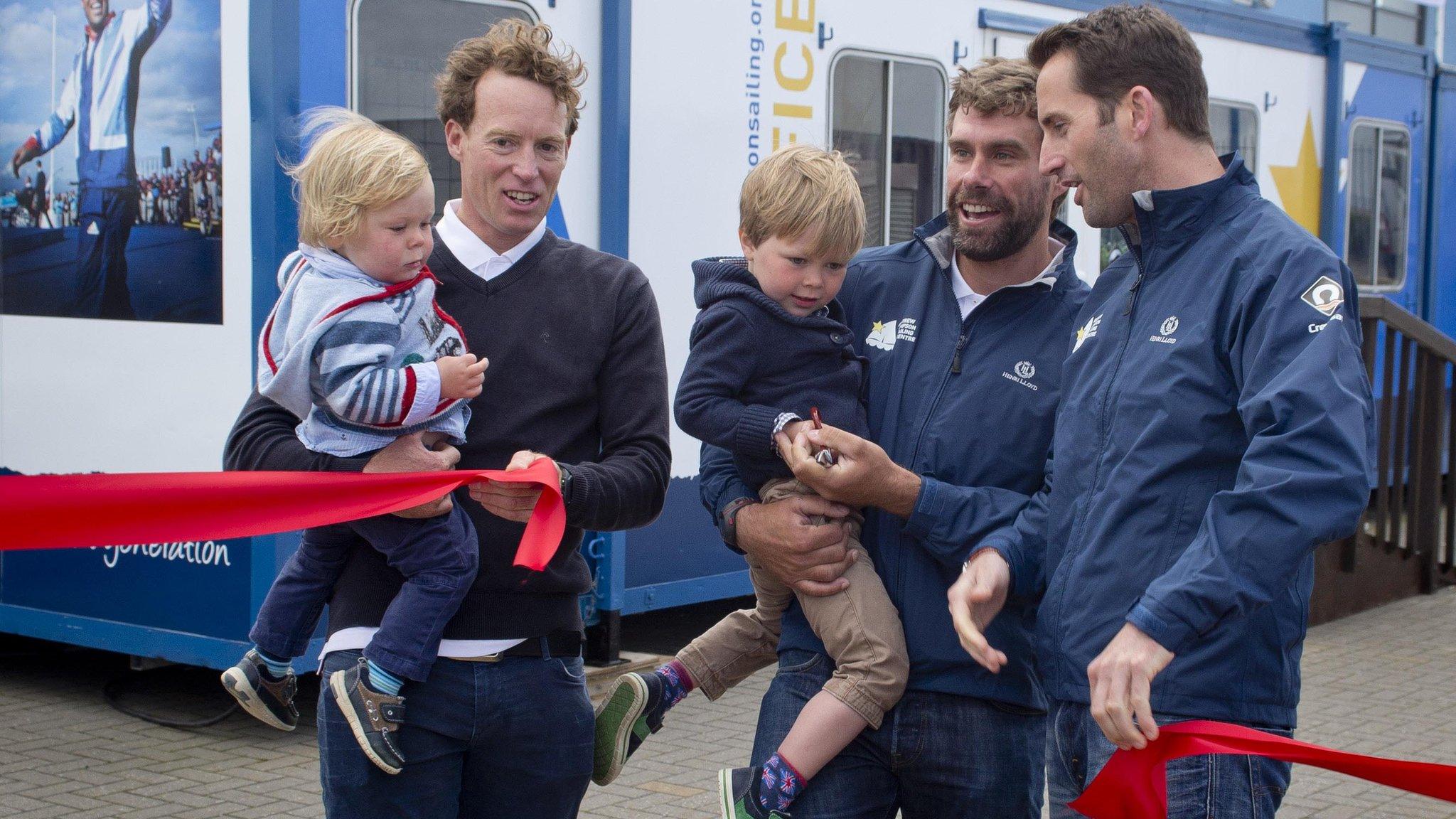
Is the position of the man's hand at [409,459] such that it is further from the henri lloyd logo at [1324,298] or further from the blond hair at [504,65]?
the henri lloyd logo at [1324,298]

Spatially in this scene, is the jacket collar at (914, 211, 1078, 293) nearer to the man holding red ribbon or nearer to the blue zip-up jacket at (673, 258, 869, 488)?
the blue zip-up jacket at (673, 258, 869, 488)

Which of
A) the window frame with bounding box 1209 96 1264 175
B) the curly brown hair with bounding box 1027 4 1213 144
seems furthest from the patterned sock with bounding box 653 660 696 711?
the window frame with bounding box 1209 96 1264 175

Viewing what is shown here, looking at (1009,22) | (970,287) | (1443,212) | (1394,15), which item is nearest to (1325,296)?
(970,287)

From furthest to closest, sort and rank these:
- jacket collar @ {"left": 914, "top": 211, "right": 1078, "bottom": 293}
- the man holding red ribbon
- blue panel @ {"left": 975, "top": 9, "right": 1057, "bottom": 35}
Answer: blue panel @ {"left": 975, "top": 9, "right": 1057, "bottom": 35} < jacket collar @ {"left": 914, "top": 211, "right": 1078, "bottom": 293} < the man holding red ribbon

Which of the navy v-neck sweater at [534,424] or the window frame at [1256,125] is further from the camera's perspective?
the window frame at [1256,125]

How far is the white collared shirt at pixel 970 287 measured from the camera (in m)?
2.84

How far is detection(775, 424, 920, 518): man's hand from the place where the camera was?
266cm

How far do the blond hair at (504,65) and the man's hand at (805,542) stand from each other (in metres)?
0.77

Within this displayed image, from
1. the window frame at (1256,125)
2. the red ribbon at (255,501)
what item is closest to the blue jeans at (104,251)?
the red ribbon at (255,501)

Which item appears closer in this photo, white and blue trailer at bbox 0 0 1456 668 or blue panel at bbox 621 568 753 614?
white and blue trailer at bbox 0 0 1456 668

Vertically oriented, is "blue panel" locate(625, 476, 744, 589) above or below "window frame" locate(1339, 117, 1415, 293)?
below

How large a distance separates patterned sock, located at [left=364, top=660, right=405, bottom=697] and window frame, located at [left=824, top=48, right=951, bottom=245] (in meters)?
4.52

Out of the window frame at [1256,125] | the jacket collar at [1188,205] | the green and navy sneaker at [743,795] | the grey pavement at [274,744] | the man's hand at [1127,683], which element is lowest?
the grey pavement at [274,744]

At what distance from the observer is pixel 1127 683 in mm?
2105
